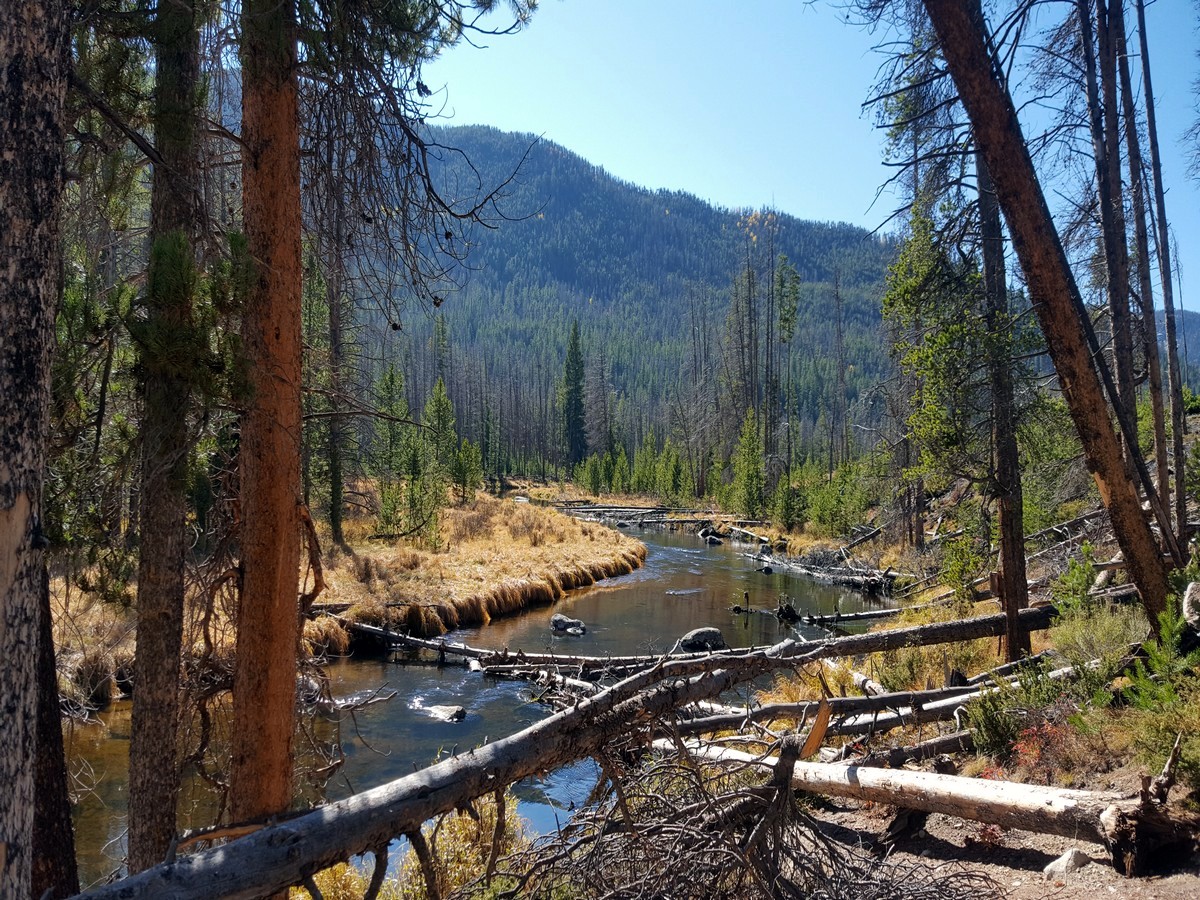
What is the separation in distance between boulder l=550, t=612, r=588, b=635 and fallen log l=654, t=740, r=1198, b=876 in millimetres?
10939

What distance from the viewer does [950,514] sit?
1237cm

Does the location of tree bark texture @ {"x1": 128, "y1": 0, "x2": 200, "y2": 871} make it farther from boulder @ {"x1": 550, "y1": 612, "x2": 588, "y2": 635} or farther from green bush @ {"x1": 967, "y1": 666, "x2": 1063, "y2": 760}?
boulder @ {"x1": 550, "y1": 612, "x2": 588, "y2": 635}

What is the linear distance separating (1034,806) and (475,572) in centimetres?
1704

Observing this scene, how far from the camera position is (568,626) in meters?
17.2

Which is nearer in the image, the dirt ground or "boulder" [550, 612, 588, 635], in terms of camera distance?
the dirt ground

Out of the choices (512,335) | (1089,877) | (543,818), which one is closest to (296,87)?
(1089,877)

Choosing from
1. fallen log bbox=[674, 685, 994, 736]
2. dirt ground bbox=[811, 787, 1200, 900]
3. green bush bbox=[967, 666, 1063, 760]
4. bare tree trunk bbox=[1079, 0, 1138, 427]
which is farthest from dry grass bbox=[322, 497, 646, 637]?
bare tree trunk bbox=[1079, 0, 1138, 427]

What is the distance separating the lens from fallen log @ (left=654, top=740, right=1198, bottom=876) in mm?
4148

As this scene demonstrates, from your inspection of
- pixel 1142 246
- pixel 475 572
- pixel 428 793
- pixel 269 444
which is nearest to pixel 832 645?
pixel 428 793

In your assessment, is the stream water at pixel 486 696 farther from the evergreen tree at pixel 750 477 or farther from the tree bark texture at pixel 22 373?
the evergreen tree at pixel 750 477

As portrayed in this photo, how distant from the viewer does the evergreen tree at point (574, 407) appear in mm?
83688

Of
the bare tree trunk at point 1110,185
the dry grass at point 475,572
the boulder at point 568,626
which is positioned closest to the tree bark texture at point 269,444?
the bare tree trunk at point 1110,185

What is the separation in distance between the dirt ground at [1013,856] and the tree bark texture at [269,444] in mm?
3368

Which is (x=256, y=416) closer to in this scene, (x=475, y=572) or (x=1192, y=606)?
(x=1192, y=606)
